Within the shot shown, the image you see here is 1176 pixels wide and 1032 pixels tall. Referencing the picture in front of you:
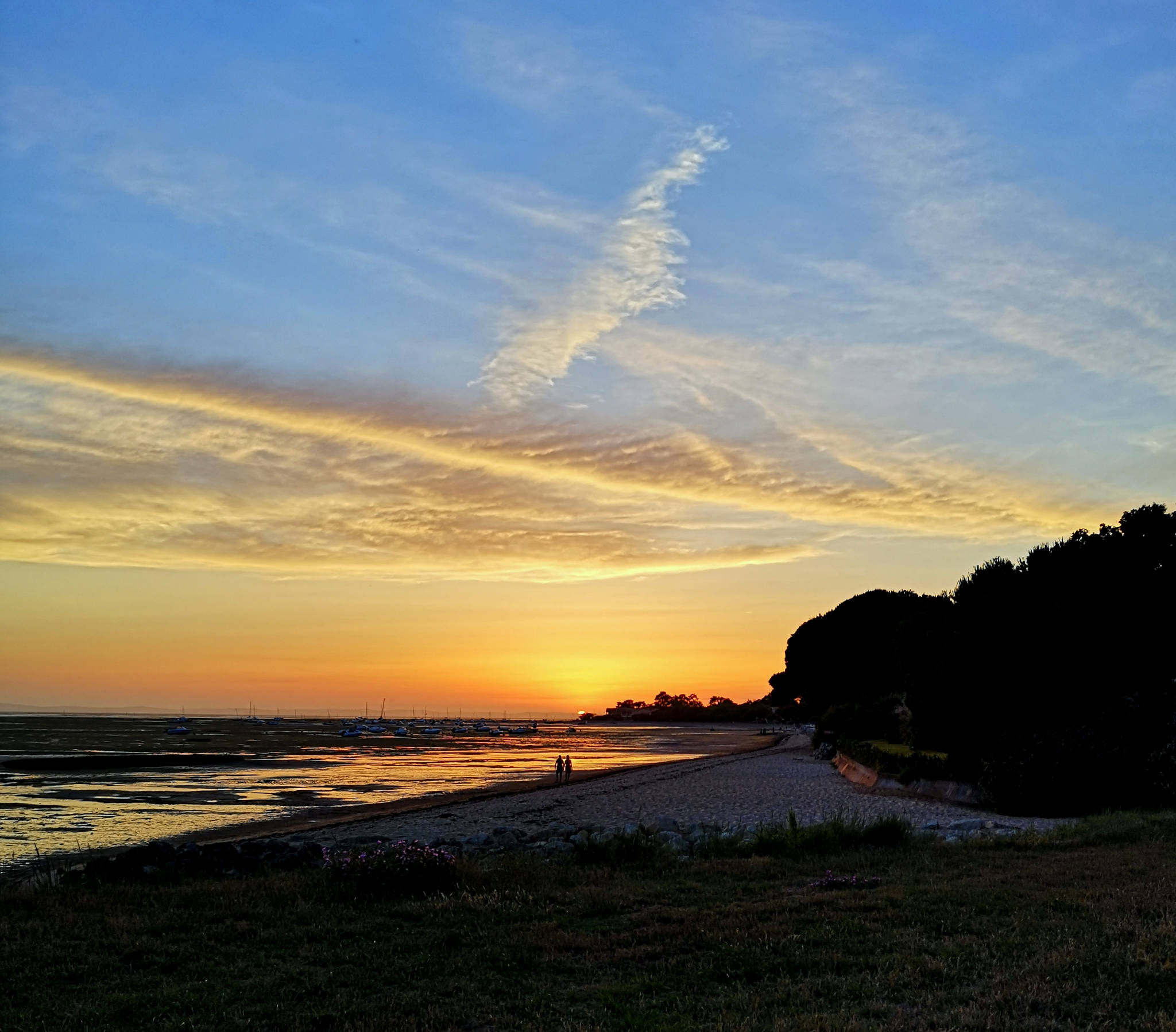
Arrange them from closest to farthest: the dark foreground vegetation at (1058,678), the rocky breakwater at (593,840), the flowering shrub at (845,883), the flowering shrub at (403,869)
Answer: the flowering shrub at (403,869) < the flowering shrub at (845,883) < the rocky breakwater at (593,840) < the dark foreground vegetation at (1058,678)

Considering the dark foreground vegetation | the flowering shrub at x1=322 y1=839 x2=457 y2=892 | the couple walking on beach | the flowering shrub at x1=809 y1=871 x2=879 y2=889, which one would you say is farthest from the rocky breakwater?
the couple walking on beach

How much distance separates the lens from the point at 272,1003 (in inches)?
317

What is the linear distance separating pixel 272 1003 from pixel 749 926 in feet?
16.7

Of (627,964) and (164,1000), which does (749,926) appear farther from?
(164,1000)

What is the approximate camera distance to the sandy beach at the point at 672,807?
88.0 ft

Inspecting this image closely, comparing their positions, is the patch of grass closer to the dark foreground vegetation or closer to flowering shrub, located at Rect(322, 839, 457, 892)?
the dark foreground vegetation

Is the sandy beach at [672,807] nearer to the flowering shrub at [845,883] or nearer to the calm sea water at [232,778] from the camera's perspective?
the calm sea water at [232,778]

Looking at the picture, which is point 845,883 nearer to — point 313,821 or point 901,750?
point 313,821

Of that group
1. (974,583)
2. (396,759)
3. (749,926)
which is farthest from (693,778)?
(749,926)

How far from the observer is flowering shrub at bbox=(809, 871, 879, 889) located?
43.0 ft

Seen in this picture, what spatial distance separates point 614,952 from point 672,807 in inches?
919

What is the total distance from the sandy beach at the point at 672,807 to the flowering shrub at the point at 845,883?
18.8 ft

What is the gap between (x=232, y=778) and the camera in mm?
50125

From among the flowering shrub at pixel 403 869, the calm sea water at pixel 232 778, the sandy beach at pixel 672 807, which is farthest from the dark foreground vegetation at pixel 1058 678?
the calm sea water at pixel 232 778
